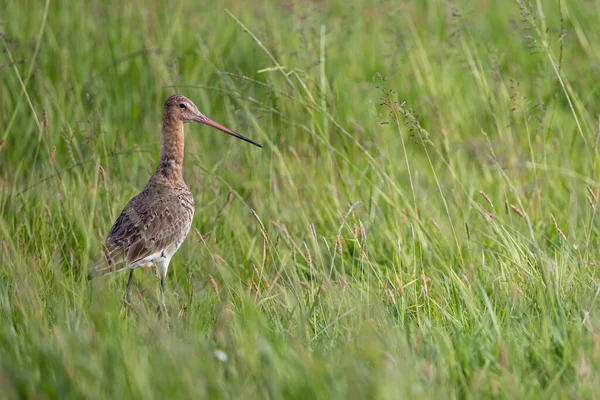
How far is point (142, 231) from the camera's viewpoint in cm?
420

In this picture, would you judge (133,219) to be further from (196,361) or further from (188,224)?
(196,361)

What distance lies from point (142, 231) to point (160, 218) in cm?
19

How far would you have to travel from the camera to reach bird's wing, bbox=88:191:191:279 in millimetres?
4096

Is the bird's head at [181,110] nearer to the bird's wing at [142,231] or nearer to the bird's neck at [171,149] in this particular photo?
the bird's neck at [171,149]

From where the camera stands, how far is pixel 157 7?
22.2ft

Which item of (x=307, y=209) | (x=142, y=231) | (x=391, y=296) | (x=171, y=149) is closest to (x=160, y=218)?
(x=142, y=231)

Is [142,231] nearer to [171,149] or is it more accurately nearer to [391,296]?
[171,149]

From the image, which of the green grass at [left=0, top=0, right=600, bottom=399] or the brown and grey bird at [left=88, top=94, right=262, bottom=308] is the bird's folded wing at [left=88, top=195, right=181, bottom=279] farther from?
the green grass at [left=0, top=0, right=600, bottom=399]

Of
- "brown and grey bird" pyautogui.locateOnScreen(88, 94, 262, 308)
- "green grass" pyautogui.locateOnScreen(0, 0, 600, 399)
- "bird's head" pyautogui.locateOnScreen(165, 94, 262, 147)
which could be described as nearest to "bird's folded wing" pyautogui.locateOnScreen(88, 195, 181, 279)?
"brown and grey bird" pyautogui.locateOnScreen(88, 94, 262, 308)

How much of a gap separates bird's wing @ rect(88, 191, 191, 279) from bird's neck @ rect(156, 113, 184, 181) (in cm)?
21

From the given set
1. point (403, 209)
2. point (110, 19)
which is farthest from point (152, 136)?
point (403, 209)

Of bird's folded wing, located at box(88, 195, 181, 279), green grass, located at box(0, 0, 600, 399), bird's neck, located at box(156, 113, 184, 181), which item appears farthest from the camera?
bird's neck, located at box(156, 113, 184, 181)

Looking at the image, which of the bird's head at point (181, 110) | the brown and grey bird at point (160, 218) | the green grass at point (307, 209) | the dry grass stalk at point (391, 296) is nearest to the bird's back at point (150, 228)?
the brown and grey bird at point (160, 218)

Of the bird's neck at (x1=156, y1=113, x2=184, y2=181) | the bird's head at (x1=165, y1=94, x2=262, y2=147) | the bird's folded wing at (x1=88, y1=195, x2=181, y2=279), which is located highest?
the bird's head at (x1=165, y1=94, x2=262, y2=147)
